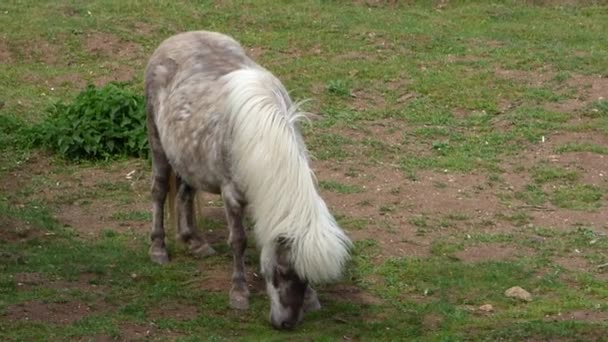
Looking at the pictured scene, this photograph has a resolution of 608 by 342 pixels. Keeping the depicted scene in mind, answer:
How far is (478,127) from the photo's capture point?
39.3ft

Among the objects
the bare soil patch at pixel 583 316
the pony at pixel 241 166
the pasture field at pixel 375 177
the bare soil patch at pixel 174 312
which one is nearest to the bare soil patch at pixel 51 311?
the pasture field at pixel 375 177

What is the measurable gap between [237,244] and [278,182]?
72 cm

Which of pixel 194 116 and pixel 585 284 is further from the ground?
pixel 194 116

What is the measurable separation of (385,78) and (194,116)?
5.15 meters

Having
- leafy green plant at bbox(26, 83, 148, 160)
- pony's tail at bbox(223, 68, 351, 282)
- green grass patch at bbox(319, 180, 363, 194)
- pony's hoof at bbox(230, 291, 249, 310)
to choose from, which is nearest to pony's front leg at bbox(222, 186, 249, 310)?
pony's hoof at bbox(230, 291, 249, 310)

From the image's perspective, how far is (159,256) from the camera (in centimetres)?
890

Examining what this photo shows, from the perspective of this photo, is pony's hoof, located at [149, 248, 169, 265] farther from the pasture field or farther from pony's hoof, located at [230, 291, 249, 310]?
pony's hoof, located at [230, 291, 249, 310]

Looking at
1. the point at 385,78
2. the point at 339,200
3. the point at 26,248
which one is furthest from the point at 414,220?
the point at 385,78

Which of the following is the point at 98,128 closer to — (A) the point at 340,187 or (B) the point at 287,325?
(A) the point at 340,187

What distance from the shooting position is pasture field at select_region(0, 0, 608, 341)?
25.6 feet

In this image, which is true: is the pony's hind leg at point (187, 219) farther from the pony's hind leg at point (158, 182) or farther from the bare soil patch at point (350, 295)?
the bare soil patch at point (350, 295)

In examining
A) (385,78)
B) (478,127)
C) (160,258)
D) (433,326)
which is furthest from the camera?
(385,78)

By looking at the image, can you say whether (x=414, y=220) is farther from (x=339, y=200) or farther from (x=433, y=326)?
(x=433, y=326)

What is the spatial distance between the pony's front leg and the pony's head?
45 cm
